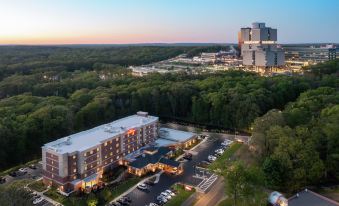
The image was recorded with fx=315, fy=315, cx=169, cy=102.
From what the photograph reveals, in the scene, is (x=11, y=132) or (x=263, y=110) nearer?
(x=11, y=132)

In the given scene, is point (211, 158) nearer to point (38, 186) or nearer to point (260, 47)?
point (38, 186)

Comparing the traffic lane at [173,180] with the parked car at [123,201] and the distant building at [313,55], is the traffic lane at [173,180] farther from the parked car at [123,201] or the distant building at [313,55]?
the distant building at [313,55]

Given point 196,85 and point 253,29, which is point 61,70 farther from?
point 253,29

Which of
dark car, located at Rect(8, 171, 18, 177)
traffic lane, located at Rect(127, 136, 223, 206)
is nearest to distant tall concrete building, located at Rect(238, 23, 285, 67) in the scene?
traffic lane, located at Rect(127, 136, 223, 206)

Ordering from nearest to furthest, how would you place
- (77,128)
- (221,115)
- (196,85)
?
(77,128), (221,115), (196,85)

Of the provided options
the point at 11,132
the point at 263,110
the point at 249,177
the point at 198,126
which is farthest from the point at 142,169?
the point at 263,110

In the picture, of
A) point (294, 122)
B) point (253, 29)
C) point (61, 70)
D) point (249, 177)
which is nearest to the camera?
point (249, 177)

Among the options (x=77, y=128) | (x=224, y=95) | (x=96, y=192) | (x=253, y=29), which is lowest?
(x=96, y=192)
